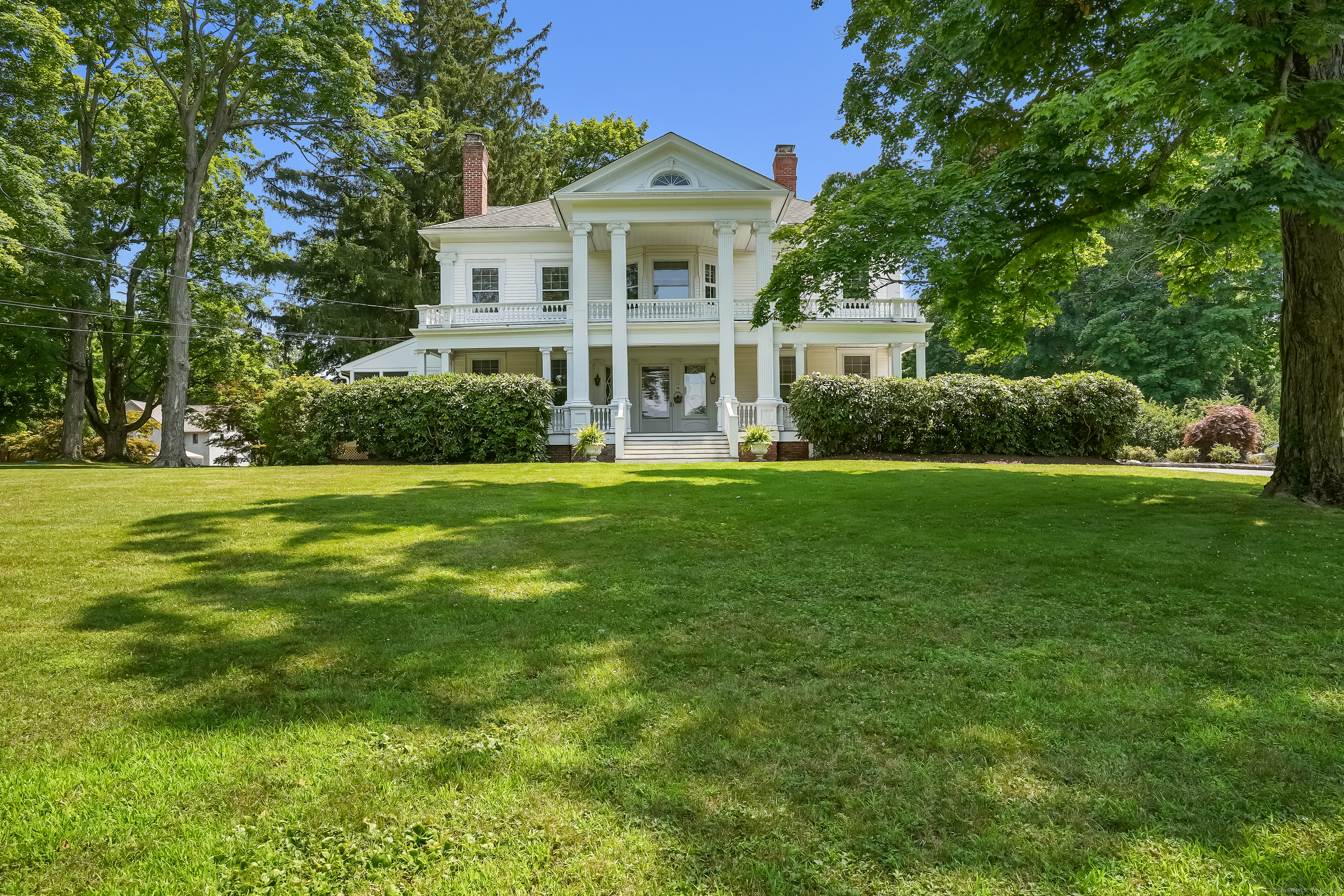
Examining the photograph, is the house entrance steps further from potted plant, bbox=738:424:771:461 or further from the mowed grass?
the mowed grass

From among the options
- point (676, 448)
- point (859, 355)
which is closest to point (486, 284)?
point (676, 448)

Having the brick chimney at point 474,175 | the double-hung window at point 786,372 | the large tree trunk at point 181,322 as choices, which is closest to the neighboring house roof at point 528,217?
the brick chimney at point 474,175

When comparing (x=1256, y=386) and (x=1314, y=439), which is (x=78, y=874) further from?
(x=1256, y=386)

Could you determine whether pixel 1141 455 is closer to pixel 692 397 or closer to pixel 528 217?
pixel 692 397

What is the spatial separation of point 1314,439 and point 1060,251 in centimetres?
367

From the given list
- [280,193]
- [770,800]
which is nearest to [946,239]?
[770,800]

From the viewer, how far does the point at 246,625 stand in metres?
4.42

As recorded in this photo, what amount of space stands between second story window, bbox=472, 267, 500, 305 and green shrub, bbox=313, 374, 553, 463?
7.56m

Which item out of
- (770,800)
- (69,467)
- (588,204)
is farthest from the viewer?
(588,204)

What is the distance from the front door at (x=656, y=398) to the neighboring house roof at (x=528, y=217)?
19.2 ft

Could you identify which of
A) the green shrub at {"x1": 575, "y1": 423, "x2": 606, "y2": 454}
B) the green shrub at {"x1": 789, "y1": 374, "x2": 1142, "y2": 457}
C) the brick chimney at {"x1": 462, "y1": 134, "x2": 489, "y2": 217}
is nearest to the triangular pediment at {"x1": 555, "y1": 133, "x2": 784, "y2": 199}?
the brick chimney at {"x1": 462, "y1": 134, "x2": 489, "y2": 217}

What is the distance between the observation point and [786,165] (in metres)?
26.8

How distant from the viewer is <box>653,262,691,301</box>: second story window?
2408 centimetres

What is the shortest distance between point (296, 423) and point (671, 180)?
12.6m
